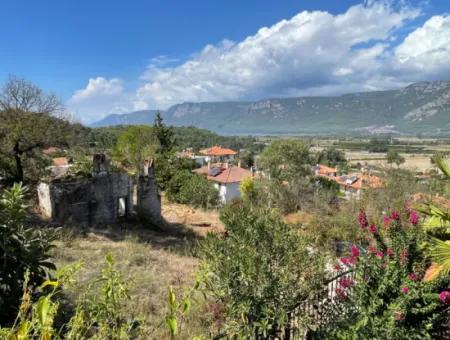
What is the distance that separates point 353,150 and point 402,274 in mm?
152942

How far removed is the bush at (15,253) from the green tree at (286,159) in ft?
111

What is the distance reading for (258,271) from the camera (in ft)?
13.6

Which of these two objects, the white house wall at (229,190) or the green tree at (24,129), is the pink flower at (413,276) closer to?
the green tree at (24,129)

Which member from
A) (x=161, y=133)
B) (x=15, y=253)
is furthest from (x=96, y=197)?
(x=161, y=133)

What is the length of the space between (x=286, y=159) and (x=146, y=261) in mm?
30497

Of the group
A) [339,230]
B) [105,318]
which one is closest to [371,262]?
[105,318]

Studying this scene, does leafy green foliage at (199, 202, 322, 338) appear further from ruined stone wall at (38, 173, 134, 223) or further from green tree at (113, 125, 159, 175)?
green tree at (113, 125, 159, 175)

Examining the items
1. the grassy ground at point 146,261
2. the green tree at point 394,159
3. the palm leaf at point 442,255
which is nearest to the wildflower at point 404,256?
the palm leaf at point 442,255

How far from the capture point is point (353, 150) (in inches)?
5842

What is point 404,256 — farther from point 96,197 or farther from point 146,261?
point 96,197

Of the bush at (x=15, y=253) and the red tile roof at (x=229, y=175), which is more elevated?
the bush at (x=15, y=253)

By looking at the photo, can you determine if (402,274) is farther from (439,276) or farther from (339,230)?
(339,230)

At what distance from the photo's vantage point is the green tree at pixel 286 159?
3781 centimetres

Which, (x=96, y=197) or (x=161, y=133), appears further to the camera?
(x=161, y=133)
